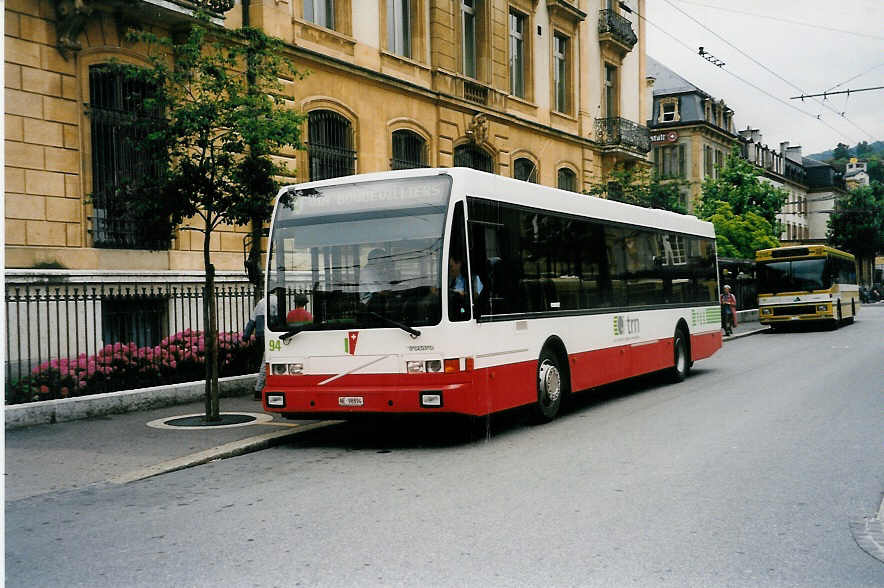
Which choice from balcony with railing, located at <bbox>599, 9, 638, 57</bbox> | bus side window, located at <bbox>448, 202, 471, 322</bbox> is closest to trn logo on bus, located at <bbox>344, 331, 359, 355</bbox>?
bus side window, located at <bbox>448, 202, 471, 322</bbox>

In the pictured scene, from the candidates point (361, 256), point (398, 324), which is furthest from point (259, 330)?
point (398, 324)

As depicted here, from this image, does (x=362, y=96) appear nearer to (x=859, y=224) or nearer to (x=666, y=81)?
(x=666, y=81)

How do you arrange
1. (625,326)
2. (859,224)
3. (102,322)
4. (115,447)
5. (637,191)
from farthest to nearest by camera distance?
(859,224)
(637,191)
(102,322)
(625,326)
(115,447)

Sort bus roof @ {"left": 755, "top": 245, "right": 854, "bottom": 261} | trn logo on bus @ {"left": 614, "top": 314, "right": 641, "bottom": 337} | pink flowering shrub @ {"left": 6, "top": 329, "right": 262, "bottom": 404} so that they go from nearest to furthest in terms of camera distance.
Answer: pink flowering shrub @ {"left": 6, "top": 329, "right": 262, "bottom": 404} → trn logo on bus @ {"left": 614, "top": 314, "right": 641, "bottom": 337} → bus roof @ {"left": 755, "top": 245, "right": 854, "bottom": 261}

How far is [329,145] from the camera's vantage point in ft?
65.9

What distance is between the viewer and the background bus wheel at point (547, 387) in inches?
440

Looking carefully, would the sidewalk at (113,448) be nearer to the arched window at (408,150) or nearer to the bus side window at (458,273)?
the bus side window at (458,273)

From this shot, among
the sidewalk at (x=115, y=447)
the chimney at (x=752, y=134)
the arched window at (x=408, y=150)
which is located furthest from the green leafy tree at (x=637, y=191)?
the chimney at (x=752, y=134)

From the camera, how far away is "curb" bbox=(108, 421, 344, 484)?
27.4ft

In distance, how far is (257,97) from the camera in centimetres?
1109

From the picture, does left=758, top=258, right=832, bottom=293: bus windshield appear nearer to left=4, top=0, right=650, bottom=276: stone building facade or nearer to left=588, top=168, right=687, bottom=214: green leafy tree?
left=588, top=168, right=687, bottom=214: green leafy tree

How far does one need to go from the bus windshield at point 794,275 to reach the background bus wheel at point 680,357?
16829mm

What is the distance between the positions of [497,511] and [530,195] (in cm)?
545

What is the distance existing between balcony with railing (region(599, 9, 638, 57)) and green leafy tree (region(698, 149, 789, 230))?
14418 millimetres
